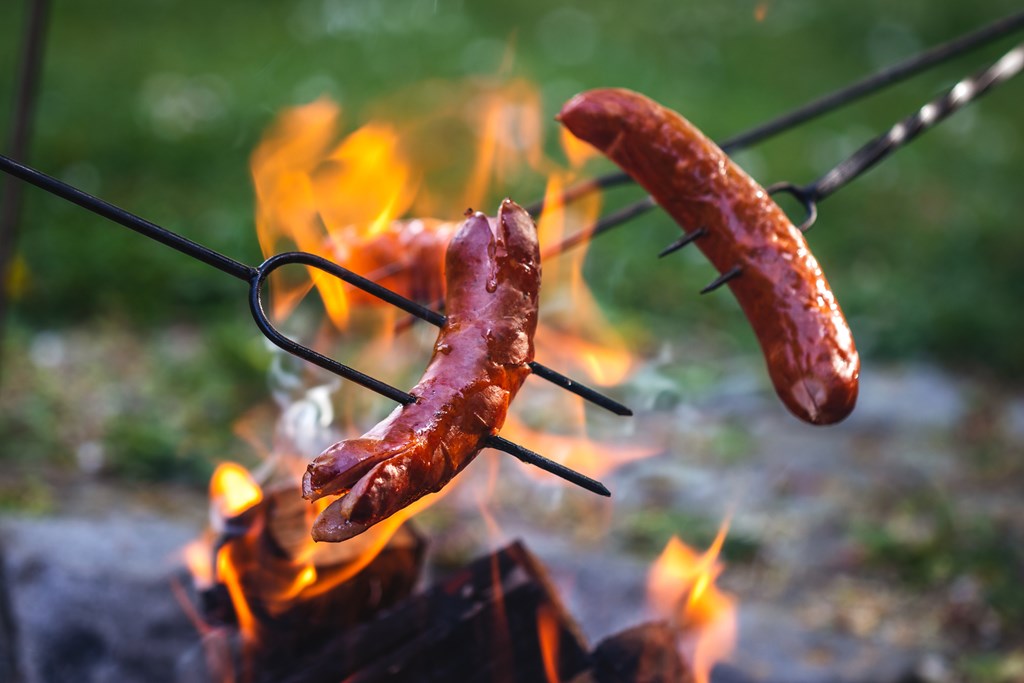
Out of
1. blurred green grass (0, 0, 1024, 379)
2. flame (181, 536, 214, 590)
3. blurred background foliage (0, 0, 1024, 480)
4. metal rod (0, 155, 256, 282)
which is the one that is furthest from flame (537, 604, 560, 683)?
blurred green grass (0, 0, 1024, 379)

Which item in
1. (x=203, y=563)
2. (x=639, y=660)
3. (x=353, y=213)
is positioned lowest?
(x=639, y=660)

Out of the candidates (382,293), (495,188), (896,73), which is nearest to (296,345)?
(382,293)

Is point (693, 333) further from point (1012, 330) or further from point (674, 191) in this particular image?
point (674, 191)

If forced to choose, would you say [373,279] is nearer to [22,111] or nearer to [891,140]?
[891,140]

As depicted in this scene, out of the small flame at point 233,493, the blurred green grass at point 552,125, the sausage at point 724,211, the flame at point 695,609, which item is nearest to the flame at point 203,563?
the small flame at point 233,493

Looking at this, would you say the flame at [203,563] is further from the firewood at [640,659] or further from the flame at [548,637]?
the firewood at [640,659]

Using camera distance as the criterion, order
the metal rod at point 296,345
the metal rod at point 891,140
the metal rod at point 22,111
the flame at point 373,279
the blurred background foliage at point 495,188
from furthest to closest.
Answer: the blurred background foliage at point 495,188, the metal rod at point 22,111, the flame at point 373,279, the metal rod at point 891,140, the metal rod at point 296,345
